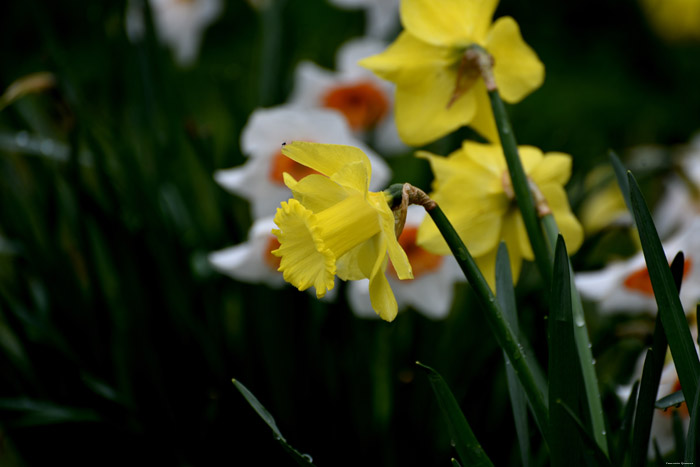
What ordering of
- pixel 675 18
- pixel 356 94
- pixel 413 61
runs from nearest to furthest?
pixel 413 61, pixel 356 94, pixel 675 18

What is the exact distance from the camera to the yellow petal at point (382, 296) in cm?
49

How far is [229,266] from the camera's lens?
0.94m

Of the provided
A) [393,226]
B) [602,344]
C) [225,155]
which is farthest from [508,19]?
[225,155]

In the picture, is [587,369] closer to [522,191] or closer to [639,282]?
[522,191]

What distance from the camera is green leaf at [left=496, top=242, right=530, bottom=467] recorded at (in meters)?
0.57

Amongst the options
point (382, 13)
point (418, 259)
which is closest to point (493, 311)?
point (418, 259)

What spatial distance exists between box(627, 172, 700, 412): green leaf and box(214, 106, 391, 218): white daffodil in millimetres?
516

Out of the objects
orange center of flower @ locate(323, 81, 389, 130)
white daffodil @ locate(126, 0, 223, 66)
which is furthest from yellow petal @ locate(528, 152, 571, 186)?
white daffodil @ locate(126, 0, 223, 66)

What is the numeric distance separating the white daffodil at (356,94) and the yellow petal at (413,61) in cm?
56

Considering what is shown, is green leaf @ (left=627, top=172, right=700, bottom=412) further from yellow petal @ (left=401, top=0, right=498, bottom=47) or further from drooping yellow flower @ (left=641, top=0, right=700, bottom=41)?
drooping yellow flower @ (left=641, top=0, right=700, bottom=41)

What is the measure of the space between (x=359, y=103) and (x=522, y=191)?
0.78 metres

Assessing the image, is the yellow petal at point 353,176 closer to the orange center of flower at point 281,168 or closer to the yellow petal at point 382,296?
the yellow petal at point 382,296

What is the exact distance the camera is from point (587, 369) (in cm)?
56

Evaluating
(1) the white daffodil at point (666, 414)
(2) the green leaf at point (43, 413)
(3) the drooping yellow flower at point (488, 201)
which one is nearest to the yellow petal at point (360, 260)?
(3) the drooping yellow flower at point (488, 201)
